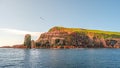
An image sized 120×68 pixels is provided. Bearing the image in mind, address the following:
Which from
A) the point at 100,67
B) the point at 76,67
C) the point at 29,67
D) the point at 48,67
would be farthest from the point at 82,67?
the point at 29,67

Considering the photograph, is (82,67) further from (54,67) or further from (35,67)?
(35,67)

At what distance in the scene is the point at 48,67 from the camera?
2864 inches

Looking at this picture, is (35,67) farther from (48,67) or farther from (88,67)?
(88,67)

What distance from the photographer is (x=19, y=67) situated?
2864 inches

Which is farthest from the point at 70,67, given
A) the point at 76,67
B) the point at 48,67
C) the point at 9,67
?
the point at 9,67

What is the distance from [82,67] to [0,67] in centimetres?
2746

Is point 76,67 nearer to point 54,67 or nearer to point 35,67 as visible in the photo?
point 54,67

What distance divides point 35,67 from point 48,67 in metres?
4.30

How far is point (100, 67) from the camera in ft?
244

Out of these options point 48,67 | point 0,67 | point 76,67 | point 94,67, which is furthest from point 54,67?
point 0,67

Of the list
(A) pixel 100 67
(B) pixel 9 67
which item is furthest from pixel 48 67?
(A) pixel 100 67

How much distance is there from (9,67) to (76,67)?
22375 millimetres

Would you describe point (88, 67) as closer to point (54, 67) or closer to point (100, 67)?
point (100, 67)

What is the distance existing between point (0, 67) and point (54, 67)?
1827 cm
